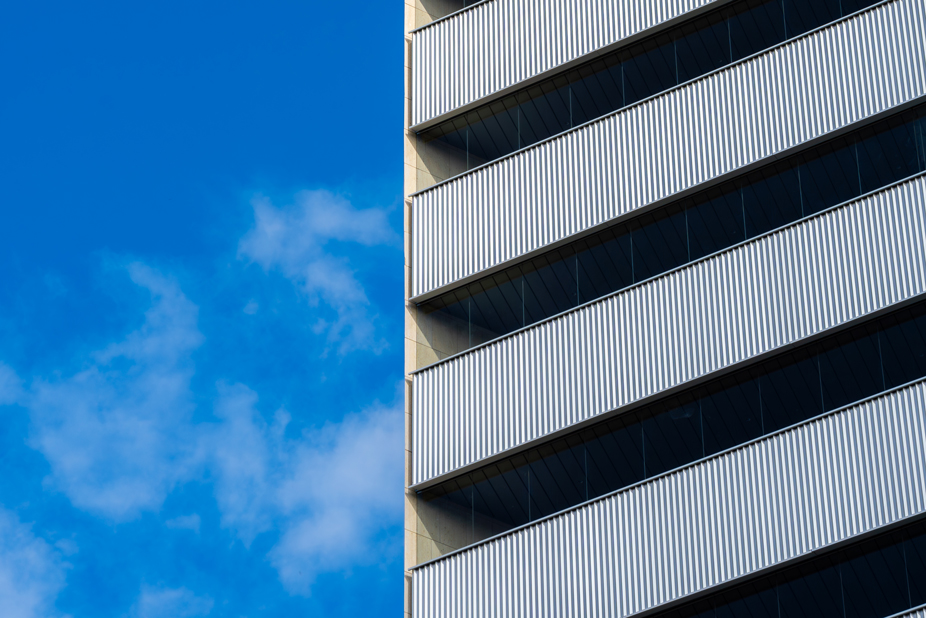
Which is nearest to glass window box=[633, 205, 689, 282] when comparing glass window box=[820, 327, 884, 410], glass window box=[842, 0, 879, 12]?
glass window box=[820, 327, 884, 410]

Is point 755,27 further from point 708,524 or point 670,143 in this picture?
point 708,524

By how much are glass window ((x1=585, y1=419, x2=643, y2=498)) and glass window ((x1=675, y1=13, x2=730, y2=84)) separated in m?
8.89

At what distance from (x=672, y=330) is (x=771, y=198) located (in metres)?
3.79

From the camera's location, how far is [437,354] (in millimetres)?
44750

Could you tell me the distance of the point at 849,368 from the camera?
38875 millimetres

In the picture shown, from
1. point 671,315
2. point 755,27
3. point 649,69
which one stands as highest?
point 649,69

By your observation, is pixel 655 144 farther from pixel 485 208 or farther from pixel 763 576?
pixel 763 576

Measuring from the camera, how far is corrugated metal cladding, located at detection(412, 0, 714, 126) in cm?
4528

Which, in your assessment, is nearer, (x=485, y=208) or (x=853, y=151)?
(x=853, y=151)

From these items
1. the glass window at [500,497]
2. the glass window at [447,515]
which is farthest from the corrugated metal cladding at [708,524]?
the glass window at [447,515]

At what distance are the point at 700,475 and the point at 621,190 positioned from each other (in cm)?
745

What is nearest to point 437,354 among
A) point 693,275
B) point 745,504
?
point 693,275

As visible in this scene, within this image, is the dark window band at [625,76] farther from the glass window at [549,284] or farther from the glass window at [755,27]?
the glass window at [549,284]

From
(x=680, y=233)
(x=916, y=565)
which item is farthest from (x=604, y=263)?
(x=916, y=565)
